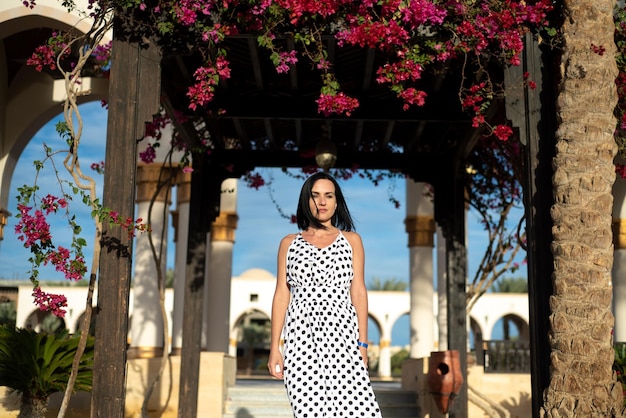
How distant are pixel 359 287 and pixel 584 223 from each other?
188cm

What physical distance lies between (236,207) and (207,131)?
5949 millimetres

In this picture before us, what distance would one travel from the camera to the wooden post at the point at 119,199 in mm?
4832

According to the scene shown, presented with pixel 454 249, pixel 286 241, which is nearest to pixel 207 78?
pixel 286 241

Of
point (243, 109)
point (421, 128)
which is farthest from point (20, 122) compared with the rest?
point (421, 128)

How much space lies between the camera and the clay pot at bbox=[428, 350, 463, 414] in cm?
804

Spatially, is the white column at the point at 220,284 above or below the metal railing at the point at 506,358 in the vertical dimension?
above

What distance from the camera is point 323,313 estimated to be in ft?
10.7

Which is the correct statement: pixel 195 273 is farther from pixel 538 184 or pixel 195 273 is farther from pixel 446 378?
pixel 538 184

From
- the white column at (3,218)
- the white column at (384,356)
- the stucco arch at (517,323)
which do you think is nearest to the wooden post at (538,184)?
the white column at (3,218)

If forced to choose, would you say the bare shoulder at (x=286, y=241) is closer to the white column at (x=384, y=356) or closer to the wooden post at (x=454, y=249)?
the wooden post at (x=454, y=249)

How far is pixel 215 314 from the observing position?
13.0m

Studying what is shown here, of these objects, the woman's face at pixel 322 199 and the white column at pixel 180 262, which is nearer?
the woman's face at pixel 322 199

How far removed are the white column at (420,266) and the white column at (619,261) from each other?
288 cm

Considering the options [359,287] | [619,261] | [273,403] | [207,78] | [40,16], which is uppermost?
[40,16]
